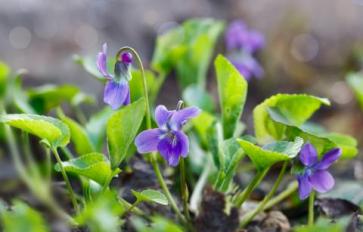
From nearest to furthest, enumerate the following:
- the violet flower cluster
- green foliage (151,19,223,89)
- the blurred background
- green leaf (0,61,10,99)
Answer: green leaf (0,61,10,99)
green foliage (151,19,223,89)
the violet flower cluster
the blurred background

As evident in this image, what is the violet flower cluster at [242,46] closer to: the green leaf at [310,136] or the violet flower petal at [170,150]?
the green leaf at [310,136]

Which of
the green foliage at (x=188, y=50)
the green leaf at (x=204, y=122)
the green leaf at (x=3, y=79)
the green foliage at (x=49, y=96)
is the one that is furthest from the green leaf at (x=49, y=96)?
the green leaf at (x=204, y=122)

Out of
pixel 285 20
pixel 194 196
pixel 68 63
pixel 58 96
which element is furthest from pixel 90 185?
pixel 285 20

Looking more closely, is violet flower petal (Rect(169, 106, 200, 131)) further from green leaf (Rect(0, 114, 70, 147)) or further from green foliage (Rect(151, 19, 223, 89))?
green foliage (Rect(151, 19, 223, 89))

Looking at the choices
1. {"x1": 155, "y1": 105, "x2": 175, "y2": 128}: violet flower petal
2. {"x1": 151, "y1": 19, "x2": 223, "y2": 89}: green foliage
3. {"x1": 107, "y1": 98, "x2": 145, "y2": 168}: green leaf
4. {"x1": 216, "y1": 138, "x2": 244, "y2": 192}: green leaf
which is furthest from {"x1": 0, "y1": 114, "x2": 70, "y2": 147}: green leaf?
{"x1": 151, "y1": 19, "x2": 223, "y2": 89}: green foliage

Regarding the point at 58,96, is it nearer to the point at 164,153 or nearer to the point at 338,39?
the point at 164,153

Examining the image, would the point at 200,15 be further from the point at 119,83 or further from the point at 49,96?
the point at 119,83
